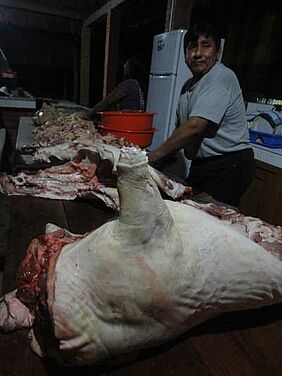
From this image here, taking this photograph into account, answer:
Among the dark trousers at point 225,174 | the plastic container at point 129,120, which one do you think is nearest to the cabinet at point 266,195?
the dark trousers at point 225,174

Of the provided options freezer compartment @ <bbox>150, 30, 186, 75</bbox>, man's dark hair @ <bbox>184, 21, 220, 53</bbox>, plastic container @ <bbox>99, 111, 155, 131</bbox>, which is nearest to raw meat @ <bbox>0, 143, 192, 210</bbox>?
plastic container @ <bbox>99, 111, 155, 131</bbox>

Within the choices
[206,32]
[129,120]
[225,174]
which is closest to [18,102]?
[129,120]

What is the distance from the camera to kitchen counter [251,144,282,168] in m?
2.93

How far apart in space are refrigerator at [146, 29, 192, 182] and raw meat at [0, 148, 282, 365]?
309cm

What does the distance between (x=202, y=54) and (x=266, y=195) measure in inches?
67.9

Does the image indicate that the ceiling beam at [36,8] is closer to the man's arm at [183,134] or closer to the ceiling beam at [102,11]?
the ceiling beam at [102,11]

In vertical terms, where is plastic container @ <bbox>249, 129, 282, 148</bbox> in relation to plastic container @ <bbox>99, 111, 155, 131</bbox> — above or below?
below

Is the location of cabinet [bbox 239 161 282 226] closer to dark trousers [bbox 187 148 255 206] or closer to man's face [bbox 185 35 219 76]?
dark trousers [bbox 187 148 255 206]

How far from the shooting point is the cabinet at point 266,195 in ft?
9.73

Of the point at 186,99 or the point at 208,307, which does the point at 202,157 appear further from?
the point at 208,307

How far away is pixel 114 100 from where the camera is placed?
3.52 meters

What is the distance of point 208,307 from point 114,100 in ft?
9.98

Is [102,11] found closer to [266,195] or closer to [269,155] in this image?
[269,155]

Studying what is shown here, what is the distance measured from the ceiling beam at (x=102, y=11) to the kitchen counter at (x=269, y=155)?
14.9ft
